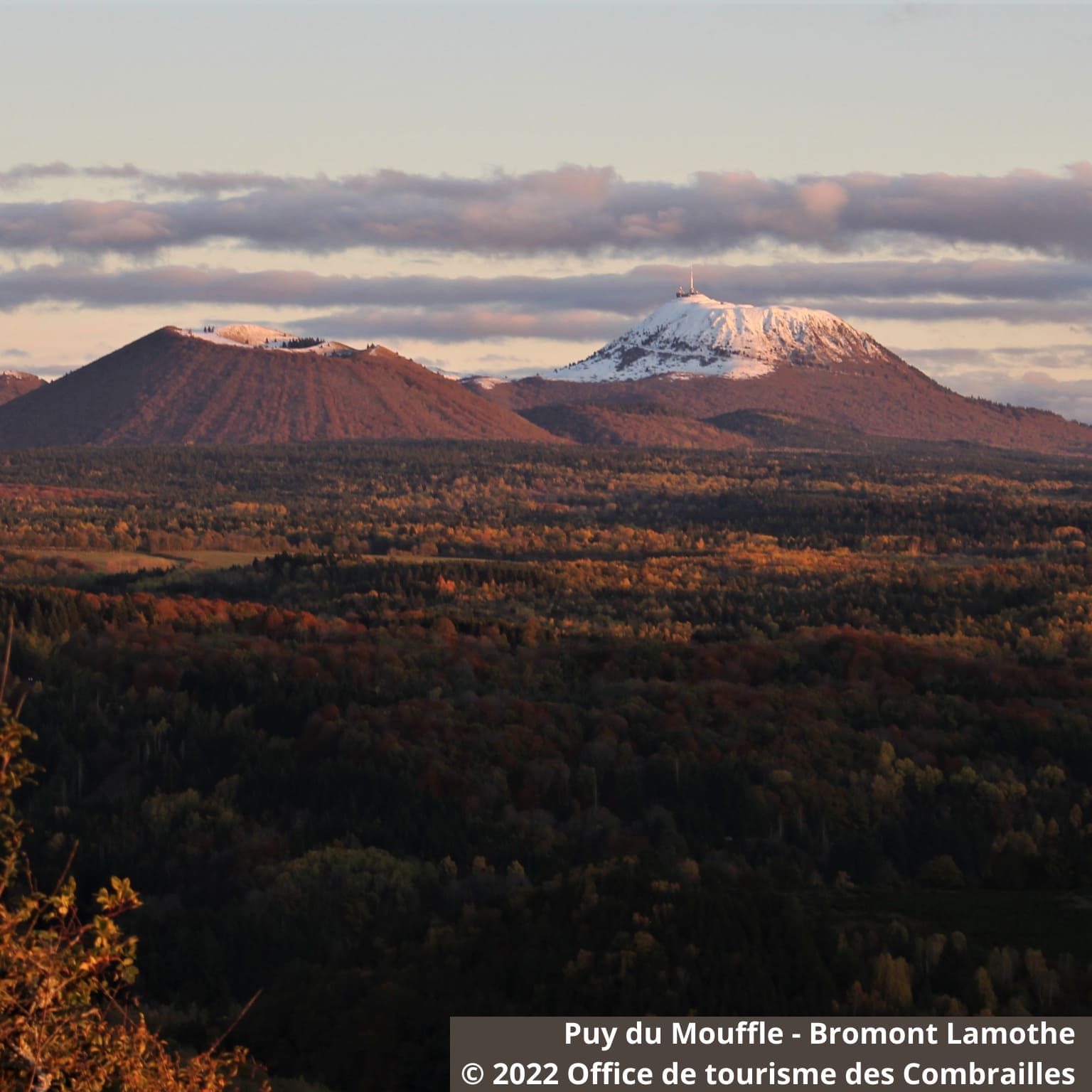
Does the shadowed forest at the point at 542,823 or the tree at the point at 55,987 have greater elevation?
the tree at the point at 55,987

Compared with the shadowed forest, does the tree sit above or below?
above

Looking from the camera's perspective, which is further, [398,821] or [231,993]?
[398,821]

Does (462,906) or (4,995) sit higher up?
(4,995)

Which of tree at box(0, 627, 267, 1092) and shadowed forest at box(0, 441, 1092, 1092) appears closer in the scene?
tree at box(0, 627, 267, 1092)

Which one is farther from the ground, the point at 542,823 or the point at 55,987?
the point at 55,987

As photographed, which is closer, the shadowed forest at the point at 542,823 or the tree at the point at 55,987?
the tree at the point at 55,987

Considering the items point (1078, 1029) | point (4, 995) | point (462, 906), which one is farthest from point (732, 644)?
point (4, 995)

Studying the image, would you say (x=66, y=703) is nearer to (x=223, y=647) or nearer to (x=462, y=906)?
(x=223, y=647)

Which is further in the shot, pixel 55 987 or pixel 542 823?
pixel 542 823
